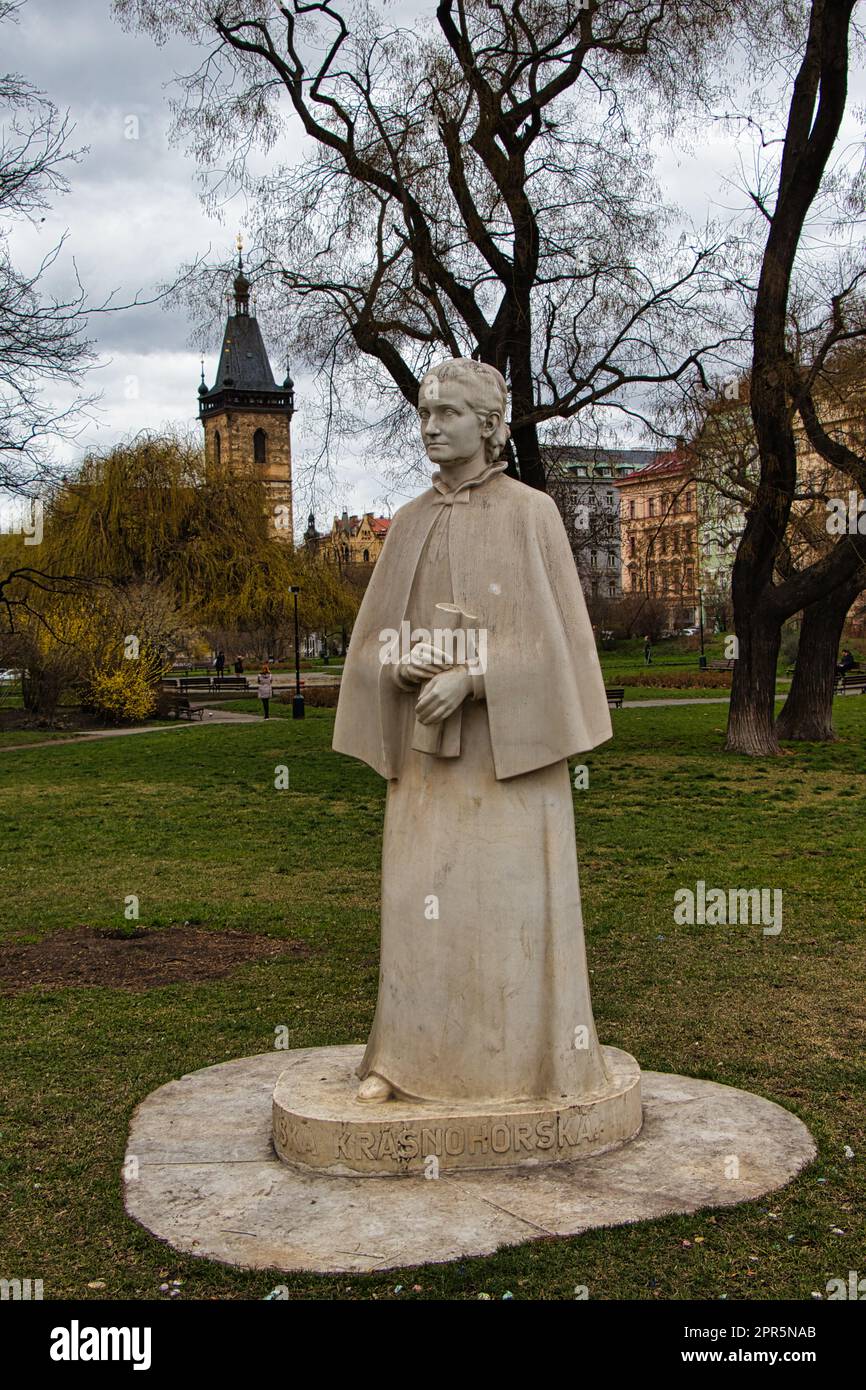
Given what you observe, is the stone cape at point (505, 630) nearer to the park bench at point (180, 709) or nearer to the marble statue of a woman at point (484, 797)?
the marble statue of a woman at point (484, 797)

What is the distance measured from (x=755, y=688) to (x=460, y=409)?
16.8 metres

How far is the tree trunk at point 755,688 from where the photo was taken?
2088 cm

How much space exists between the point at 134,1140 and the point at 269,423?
354 ft

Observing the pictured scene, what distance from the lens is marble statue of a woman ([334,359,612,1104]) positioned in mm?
5148

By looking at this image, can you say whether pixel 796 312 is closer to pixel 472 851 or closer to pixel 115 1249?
pixel 472 851

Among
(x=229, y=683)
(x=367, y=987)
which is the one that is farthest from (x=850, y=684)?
(x=367, y=987)

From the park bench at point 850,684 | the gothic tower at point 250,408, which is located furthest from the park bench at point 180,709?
the gothic tower at point 250,408

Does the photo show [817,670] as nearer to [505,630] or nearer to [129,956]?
[129,956]

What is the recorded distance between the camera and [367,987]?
27.5ft

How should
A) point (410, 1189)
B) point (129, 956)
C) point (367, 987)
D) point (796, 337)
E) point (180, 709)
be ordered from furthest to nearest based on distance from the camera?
1. point (180, 709)
2. point (796, 337)
3. point (129, 956)
4. point (367, 987)
5. point (410, 1189)

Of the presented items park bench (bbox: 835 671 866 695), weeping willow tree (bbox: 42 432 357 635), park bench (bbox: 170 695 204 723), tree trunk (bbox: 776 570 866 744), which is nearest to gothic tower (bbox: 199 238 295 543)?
weeping willow tree (bbox: 42 432 357 635)

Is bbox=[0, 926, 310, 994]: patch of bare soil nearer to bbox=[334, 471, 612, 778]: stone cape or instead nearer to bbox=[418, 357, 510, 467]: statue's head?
bbox=[334, 471, 612, 778]: stone cape

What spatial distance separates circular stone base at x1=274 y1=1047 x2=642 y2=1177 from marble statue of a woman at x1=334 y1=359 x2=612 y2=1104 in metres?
0.08

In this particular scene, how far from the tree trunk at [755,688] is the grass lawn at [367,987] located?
3.72 ft
